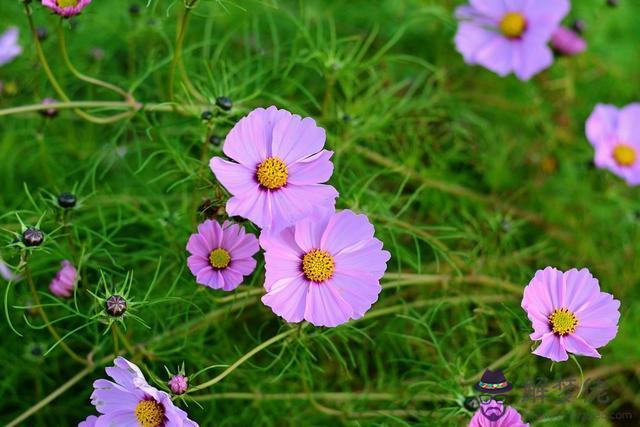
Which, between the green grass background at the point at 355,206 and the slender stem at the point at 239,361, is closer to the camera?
the slender stem at the point at 239,361

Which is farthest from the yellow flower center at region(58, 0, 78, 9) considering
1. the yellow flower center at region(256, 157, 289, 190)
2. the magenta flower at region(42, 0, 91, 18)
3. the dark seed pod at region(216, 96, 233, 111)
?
the yellow flower center at region(256, 157, 289, 190)

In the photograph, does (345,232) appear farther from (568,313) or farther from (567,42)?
(567,42)

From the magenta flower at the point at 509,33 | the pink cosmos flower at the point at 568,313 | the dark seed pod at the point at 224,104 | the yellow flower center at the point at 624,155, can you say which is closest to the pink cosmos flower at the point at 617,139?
the yellow flower center at the point at 624,155

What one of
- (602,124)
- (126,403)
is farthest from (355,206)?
(602,124)

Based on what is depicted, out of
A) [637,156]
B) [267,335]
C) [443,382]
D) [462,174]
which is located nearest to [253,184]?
[443,382]

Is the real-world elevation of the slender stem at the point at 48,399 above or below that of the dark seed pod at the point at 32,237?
below

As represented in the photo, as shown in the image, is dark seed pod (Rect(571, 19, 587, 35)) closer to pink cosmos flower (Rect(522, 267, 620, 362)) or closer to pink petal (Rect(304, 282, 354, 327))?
pink cosmos flower (Rect(522, 267, 620, 362))

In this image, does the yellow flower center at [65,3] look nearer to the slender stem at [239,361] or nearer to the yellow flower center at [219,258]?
the yellow flower center at [219,258]

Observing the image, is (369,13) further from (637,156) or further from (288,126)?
(288,126)
